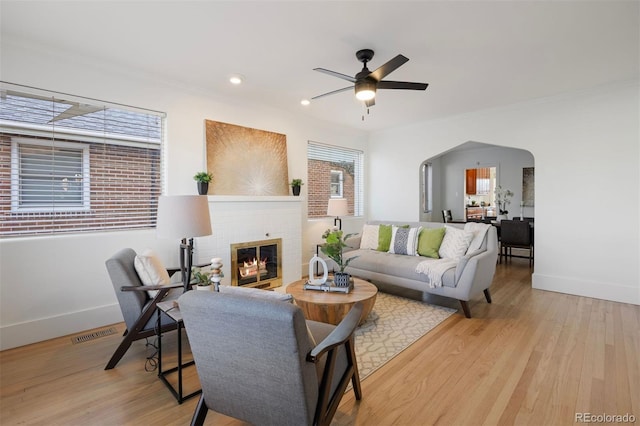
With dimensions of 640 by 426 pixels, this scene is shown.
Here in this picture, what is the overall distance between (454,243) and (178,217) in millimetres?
3257

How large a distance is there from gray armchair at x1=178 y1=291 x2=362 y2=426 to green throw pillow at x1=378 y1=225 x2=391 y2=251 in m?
3.13

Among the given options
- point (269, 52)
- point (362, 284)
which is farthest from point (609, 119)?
point (269, 52)

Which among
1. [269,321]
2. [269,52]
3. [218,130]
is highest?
[269,52]

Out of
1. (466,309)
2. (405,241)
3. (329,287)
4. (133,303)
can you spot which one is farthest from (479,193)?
(133,303)

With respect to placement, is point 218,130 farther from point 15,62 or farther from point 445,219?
point 445,219

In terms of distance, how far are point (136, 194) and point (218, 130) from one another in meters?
1.29

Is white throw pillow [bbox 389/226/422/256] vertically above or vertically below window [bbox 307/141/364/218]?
below

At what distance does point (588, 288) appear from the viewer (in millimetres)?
4074

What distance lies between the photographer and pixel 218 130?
162 inches

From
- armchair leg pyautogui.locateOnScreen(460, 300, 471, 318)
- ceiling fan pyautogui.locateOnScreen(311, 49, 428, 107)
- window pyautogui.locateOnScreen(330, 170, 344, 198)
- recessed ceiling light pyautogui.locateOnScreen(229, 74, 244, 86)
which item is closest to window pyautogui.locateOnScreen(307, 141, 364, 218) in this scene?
window pyautogui.locateOnScreen(330, 170, 344, 198)

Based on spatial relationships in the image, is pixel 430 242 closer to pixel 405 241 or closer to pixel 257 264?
pixel 405 241

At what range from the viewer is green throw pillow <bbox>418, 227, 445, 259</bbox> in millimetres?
4113

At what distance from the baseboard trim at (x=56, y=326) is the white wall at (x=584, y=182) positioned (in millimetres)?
5490

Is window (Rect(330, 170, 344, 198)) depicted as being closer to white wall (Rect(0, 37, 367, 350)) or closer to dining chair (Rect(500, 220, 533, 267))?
white wall (Rect(0, 37, 367, 350))
